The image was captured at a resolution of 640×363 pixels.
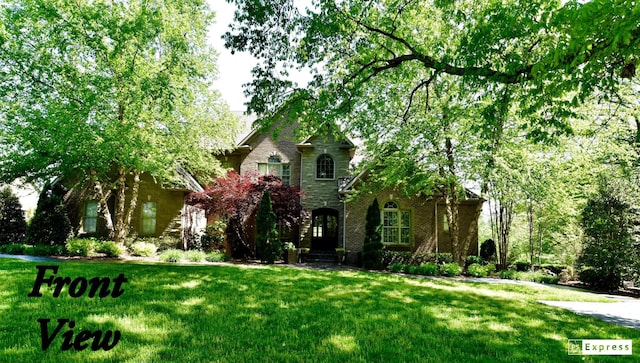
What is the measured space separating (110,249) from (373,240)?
473 inches

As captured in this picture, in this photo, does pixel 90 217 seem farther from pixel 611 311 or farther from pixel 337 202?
pixel 611 311

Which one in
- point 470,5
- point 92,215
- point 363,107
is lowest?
point 92,215

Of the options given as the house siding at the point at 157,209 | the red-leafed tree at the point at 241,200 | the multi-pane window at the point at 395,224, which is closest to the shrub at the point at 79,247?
the house siding at the point at 157,209

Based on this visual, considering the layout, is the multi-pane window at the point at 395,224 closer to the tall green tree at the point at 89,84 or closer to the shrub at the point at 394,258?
the shrub at the point at 394,258

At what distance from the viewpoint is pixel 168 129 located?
620 inches

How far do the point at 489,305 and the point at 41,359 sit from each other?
297 inches

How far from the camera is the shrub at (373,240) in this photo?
56.9 ft

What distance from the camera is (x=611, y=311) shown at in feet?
27.4

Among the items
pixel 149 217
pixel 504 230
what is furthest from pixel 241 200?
pixel 504 230

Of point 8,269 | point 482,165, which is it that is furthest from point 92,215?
point 482,165

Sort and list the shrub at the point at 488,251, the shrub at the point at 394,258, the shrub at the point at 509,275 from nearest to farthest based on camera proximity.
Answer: the shrub at the point at 509,275 → the shrub at the point at 394,258 → the shrub at the point at 488,251

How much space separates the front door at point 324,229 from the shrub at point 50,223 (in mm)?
12891

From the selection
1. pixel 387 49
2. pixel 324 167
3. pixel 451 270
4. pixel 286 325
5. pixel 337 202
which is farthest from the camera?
pixel 324 167

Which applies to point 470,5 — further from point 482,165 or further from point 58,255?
point 58,255
